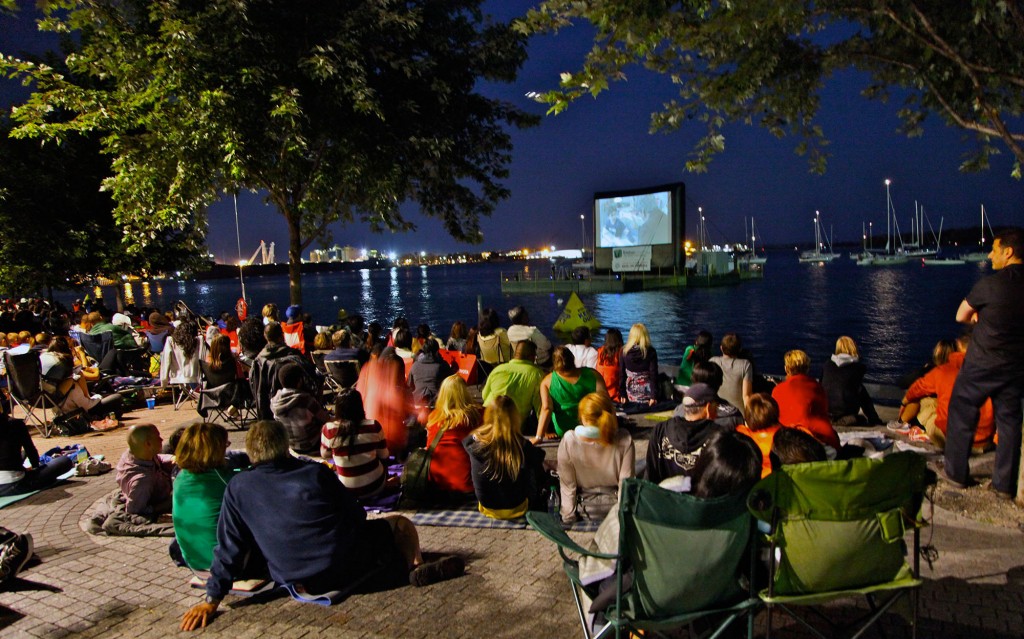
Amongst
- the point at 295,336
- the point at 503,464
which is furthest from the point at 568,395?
the point at 295,336

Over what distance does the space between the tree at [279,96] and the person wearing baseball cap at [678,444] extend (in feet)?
22.4

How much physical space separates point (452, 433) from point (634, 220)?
6152 cm

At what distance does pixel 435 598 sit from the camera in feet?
13.1

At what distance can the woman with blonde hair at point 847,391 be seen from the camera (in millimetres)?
7492

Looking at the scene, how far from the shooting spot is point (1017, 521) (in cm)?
469

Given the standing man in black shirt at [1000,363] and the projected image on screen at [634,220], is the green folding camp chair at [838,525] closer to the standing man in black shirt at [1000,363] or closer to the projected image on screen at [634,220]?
the standing man in black shirt at [1000,363]

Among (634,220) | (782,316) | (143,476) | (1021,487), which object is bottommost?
(782,316)

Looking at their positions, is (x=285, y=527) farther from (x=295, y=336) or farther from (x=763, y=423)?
(x=295, y=336)

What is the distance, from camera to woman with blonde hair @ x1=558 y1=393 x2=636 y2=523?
4.41 meters

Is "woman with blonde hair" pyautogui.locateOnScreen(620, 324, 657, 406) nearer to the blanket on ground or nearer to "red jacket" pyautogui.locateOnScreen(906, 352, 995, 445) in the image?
"red jacket" pyautogui.locateOnScreen(906, 352, 995, 445)

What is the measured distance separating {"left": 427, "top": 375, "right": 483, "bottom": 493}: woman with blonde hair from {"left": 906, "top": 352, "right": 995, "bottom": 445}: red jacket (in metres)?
4.39

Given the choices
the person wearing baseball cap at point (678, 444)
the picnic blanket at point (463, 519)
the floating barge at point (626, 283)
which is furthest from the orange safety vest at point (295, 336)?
the floating barge at point (626, 283)

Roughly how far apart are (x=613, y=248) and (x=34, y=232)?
5683 cm

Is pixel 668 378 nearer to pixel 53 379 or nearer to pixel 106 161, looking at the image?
pixel 53 379
